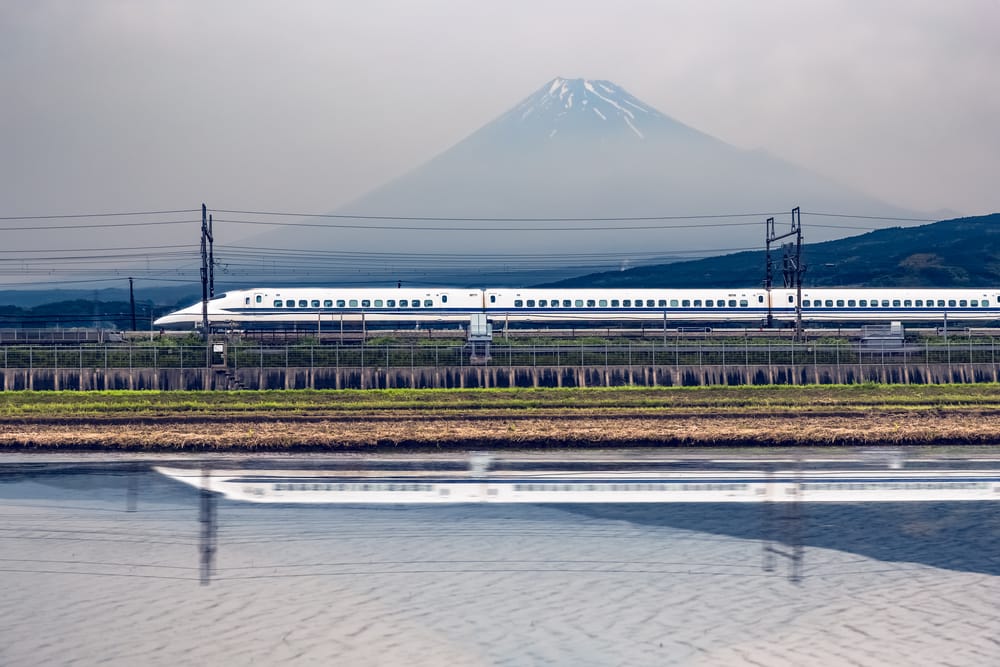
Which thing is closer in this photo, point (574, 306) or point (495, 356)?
point (495, 356)

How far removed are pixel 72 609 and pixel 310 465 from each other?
13.4m

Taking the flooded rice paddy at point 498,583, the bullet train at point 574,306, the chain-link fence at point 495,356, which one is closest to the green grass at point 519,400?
the chain-link fence at point 495,356

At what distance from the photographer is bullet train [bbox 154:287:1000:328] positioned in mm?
92188

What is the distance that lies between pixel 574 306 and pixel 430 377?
130 feet

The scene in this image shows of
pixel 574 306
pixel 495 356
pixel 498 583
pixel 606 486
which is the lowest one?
pixel 498 583

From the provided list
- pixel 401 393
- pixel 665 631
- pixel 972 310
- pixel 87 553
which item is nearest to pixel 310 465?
pixel 87 553

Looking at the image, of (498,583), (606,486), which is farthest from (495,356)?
(498,583)

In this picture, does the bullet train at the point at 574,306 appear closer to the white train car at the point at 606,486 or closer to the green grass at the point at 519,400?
the green grass at the point at 519,400

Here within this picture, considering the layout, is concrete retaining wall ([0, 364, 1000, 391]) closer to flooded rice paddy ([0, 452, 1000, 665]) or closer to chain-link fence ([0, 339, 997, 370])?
chain-link fence ([0, 339, 997, 370])

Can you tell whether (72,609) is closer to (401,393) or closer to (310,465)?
(310,465)

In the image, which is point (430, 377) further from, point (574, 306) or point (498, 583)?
point (498, 583)

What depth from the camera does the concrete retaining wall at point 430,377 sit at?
59219 mm

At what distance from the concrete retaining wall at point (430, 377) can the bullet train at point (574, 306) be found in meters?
30.2

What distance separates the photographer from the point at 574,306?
97188mm
